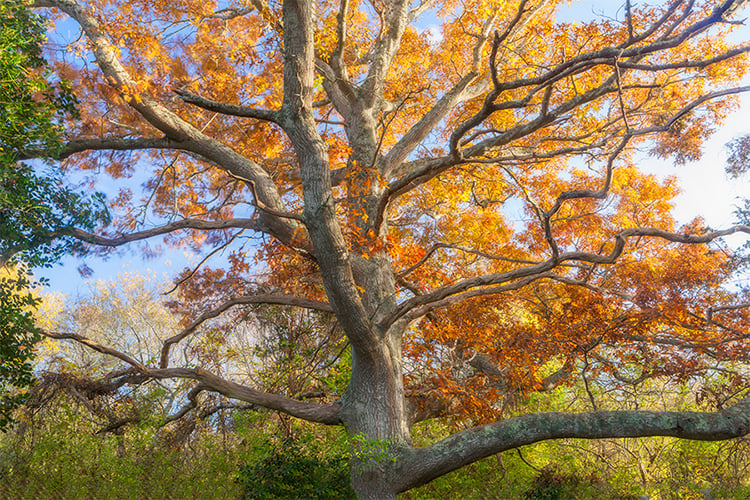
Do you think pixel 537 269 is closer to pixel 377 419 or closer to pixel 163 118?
pixel 377 419

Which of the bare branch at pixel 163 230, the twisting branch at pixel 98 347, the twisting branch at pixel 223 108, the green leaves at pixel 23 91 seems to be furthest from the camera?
the bare branch at pixel 163 230

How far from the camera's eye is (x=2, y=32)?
411cm

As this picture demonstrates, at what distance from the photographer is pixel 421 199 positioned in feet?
34.0

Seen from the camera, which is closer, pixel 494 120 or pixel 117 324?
pixel 494 120

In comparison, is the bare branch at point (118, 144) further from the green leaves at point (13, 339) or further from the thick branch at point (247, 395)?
the thick branch at point (247, 395)

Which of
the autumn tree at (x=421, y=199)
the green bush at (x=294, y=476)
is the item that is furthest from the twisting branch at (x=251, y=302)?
the green bush at (x=294, y=476)

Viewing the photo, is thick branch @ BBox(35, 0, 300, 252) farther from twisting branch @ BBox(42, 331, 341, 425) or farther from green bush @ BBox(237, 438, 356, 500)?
green bush @ BBox(237, 438, 356, 500)

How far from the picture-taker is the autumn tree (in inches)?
189

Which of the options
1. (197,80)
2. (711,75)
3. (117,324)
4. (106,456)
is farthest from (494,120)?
(117,324)

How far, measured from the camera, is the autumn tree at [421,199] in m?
4.81

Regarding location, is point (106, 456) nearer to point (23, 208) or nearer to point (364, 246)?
point (23, 208)

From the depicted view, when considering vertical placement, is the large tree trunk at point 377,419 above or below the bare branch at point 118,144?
below

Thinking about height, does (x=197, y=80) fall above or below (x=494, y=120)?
below

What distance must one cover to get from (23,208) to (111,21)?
332cm
